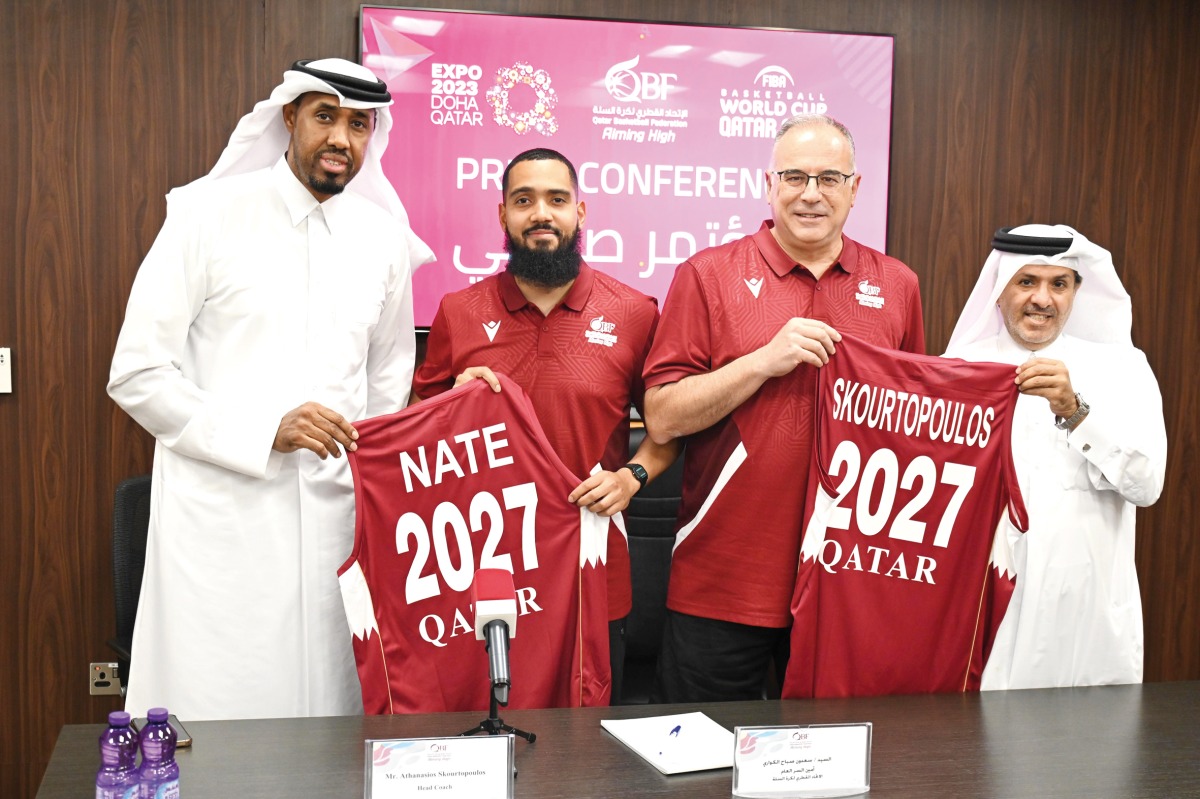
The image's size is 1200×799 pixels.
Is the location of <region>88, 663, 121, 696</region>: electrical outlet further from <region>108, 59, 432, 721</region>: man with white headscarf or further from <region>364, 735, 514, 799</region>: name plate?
<region>364, 735, 514, 799</region>: name plate

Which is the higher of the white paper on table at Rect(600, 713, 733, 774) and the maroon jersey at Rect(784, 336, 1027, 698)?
the maroon jersey at Rect(784, 336, 1027, 698)

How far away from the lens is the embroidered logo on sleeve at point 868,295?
8.32 ft

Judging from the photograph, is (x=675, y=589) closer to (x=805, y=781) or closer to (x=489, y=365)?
(x=489, y=365)

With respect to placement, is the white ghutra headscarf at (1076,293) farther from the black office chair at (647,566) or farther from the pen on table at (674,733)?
the pen on table at (674,733)

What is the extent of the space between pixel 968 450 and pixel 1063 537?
0.41 m

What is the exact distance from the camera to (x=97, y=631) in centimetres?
343

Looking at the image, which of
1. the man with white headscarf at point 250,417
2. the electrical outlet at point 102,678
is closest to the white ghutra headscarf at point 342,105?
the man with white headscarf at point 250,417

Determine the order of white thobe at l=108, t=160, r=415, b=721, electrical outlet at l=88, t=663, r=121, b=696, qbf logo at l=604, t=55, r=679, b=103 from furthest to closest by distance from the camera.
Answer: qbf logo at l=604, t=55, r=679, b=103 → electrical outlet at l=88, t=663, r=121, b=696 → white thobe at l=108, t=160, r=415, b=721

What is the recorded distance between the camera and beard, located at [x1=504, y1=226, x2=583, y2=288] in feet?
8.58

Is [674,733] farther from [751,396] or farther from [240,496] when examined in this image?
[240,496]

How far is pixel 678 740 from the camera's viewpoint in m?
1.80

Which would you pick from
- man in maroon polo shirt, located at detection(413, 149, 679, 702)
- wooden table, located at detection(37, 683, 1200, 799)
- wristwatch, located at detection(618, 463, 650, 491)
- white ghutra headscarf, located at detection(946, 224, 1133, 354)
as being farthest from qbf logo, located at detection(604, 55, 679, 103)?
wooden table, located at detection(37, 683, 1200, 799)

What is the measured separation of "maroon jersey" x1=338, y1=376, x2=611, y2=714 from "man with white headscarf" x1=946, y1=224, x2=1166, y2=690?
1.02 m

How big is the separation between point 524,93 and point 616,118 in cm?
31
